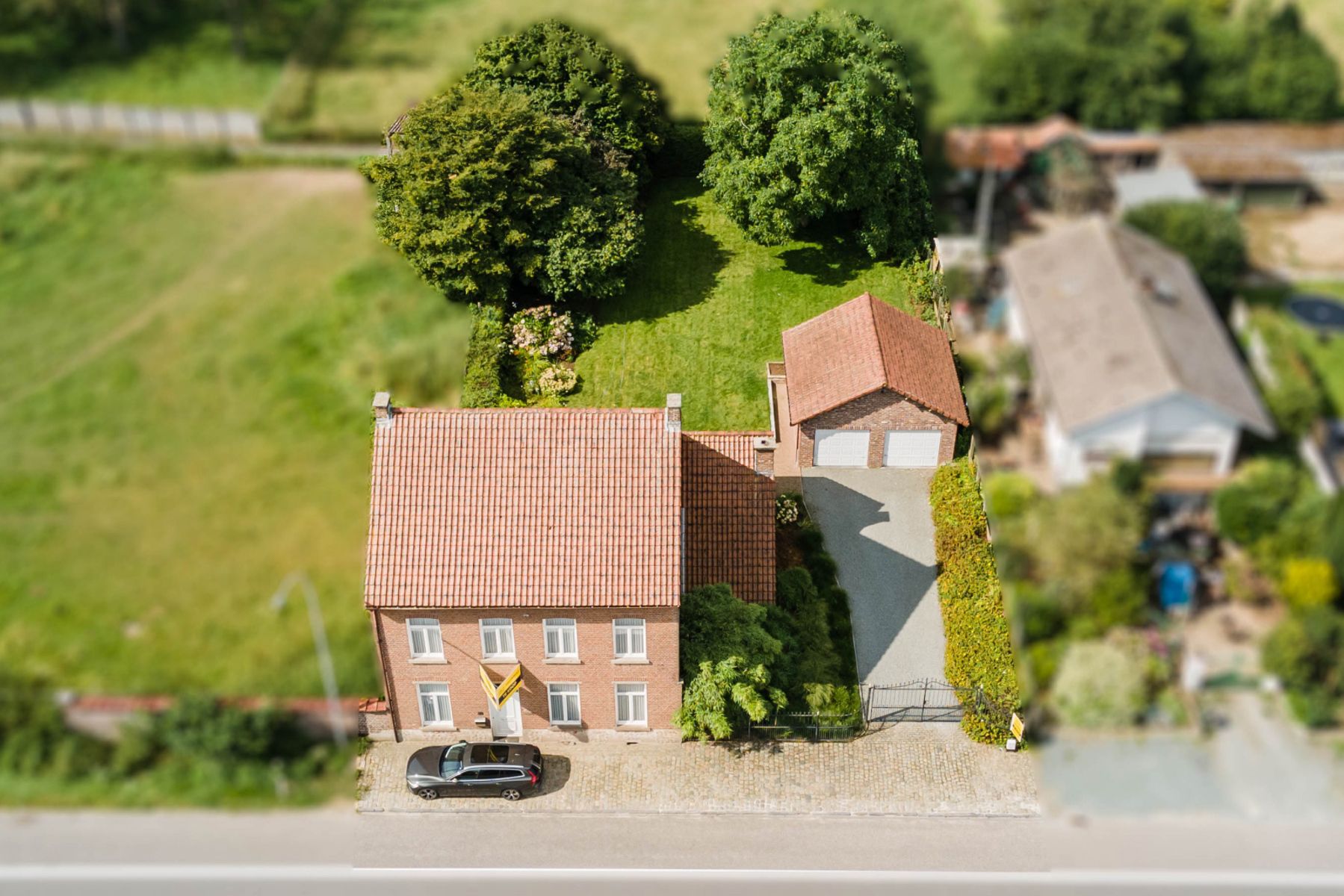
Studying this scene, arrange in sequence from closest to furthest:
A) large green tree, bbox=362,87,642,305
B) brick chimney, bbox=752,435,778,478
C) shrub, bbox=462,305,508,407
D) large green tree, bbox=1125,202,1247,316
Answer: large green tree, bbox=1125,202,1247,316 < brick chimney, bbox=752,435,778,478 < large green tree, bbox=362,87,642,305 < shrub, bbox=462,305,508,407

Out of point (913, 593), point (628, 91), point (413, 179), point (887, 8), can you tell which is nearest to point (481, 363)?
point (413, 179)

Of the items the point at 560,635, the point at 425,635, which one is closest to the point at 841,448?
the point at 560,635

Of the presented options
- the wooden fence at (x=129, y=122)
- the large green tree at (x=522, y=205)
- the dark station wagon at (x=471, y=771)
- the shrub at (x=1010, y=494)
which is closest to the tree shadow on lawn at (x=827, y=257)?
the large green tree at (x=522, y=205)

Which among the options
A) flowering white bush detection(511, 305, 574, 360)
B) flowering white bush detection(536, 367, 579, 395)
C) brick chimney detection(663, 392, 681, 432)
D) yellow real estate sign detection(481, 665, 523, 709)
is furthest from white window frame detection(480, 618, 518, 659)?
flowering white bush detection(511, 305, 574, 360)

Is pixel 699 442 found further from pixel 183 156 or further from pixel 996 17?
pixel 183 156

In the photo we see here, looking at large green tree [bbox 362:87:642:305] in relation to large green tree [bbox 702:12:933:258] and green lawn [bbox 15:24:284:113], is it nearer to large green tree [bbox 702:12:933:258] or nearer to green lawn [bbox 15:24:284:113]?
large green tree [bbox 702:12:933:258]
